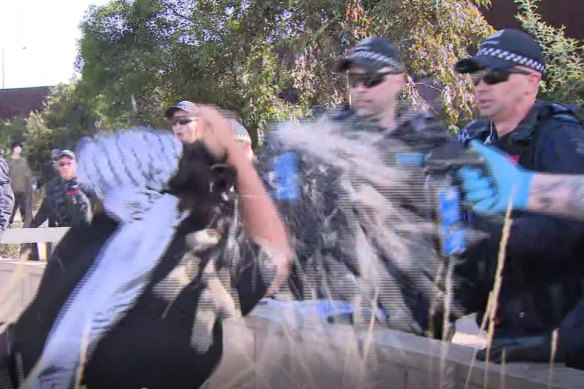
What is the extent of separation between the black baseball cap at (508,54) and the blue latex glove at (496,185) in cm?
33

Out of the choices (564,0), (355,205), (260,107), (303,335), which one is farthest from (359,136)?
(564,0)

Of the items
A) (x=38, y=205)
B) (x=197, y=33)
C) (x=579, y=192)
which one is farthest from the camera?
(x=197, y=33)

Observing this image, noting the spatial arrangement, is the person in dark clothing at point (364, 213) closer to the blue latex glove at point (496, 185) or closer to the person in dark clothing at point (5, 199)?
the blue latex glove at point (496, 185)

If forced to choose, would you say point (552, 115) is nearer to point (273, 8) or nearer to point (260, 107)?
point (260, 107)

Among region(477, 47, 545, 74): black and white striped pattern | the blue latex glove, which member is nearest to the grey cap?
the blue latex glove

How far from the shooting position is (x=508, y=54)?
1.77 metres

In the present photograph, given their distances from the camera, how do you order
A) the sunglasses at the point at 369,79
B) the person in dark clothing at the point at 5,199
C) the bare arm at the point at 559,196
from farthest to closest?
the person in dark clothing at the point at 5,199, the sunglasses at the point at 369,79, the bare arm at the point at 559,196

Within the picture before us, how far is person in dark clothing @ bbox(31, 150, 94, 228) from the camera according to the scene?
1762 mm

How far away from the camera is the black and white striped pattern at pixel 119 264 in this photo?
1.65 meters

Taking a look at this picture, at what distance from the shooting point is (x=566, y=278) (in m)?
1.53

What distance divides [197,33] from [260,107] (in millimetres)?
1887

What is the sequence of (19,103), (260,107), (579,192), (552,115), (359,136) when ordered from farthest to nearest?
(19,103), (260,107), (552,115), (359,136), (579,192)

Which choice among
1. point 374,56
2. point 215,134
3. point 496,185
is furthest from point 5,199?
point 496,185

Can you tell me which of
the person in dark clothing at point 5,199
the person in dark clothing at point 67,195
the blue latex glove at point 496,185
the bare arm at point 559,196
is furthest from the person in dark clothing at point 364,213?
the person in dark clothing at point 5,199
